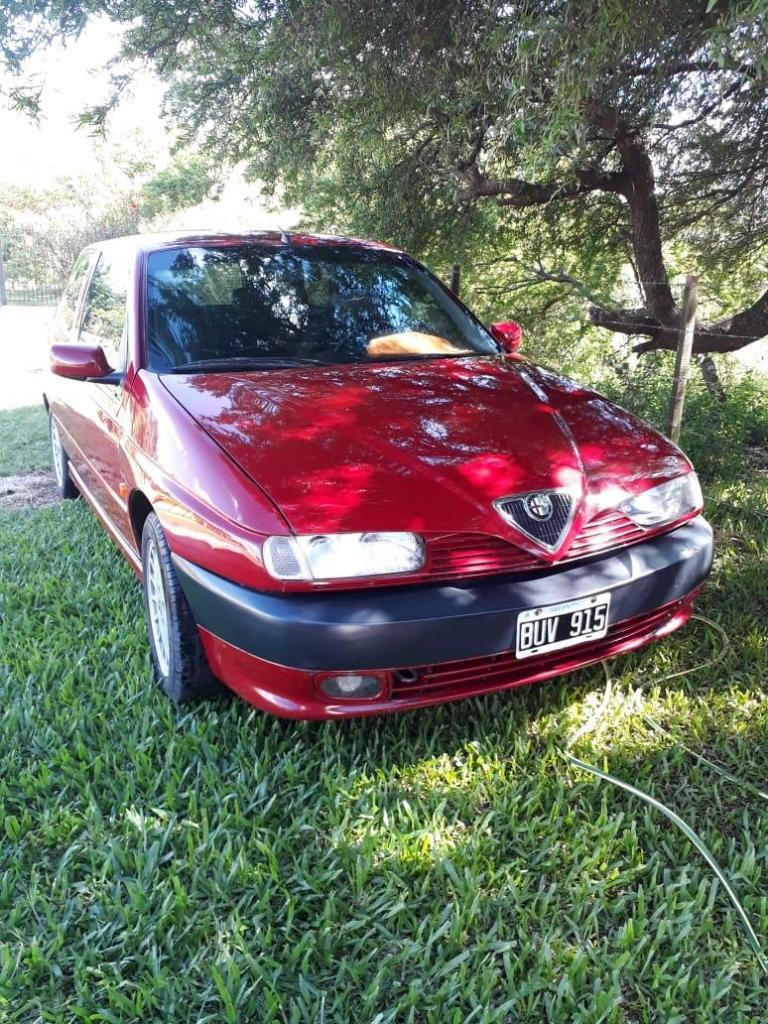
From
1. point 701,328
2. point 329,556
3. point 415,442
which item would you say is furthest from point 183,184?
point 329,556

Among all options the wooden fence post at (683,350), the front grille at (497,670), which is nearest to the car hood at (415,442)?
the front grille at (497,670)

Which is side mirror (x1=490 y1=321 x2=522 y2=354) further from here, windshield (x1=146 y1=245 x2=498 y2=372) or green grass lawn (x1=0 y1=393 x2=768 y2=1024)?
green grass lawn (x1=0 y1=393 x2=768 y2=1024)

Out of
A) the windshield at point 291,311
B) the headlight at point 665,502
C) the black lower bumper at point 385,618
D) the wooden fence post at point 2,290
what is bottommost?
the wooden fence post at point 2,290

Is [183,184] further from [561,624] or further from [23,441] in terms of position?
[561,624]

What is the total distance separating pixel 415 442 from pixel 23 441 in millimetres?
5873

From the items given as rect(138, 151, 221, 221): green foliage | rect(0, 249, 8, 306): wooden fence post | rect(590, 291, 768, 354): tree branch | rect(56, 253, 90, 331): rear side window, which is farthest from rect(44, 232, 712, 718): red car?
rect(0, 249, 8, 306): wooden fence post

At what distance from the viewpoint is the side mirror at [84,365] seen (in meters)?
3.12

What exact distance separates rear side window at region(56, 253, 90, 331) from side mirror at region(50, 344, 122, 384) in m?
1.46

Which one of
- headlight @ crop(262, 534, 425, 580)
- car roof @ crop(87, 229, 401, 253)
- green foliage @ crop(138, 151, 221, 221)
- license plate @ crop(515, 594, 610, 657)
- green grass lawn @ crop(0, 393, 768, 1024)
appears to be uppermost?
green foliage @ crop(138, 151, 221, 221)

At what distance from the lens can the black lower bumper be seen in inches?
81.0

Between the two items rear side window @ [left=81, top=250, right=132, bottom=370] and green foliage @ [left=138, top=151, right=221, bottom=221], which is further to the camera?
green foliage @ [left=138, top=151, right=221, bottom=221]

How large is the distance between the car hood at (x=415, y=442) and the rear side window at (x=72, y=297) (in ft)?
7.26

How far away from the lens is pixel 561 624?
7.34 feet

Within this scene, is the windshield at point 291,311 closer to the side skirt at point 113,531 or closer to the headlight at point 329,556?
the side skirt at point 113,531
